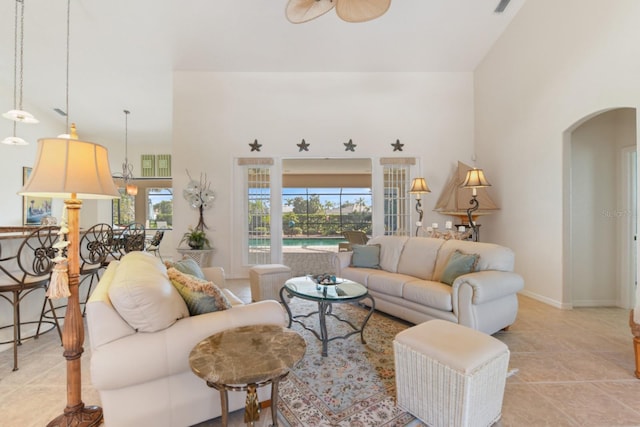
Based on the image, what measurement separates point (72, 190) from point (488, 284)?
315cm

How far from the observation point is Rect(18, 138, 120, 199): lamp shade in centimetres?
152

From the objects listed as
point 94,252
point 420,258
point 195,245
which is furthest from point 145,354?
point 195,245

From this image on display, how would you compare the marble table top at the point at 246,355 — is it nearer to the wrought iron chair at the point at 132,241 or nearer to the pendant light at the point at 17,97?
the wrought iron chair at the point at 132,241

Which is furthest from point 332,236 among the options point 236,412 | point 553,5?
point 236,412

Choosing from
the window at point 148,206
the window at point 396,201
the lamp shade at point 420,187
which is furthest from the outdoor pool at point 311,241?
the lamp shade at point 420,187

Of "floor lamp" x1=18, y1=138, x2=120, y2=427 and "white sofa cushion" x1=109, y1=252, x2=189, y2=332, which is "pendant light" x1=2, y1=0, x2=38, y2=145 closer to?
"floor lamp" x1=18, y1=138, x2=120, y2=427

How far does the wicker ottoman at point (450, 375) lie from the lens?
152 cm

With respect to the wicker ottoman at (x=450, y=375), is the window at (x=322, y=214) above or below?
above

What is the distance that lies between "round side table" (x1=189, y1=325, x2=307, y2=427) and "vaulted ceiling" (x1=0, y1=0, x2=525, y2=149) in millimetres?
4584

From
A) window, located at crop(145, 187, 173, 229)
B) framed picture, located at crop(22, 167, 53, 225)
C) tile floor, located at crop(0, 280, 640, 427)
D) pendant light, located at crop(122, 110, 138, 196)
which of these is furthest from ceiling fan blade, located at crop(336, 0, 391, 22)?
window, located at crop(145, 187, 173, 229)

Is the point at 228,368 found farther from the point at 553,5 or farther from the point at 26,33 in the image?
the point at 26,33

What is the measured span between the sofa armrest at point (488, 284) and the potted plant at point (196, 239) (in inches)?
169

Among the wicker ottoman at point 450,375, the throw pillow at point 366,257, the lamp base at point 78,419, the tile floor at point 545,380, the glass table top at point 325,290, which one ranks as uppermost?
the throw pillow at point 366,257

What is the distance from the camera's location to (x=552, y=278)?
3.87 m
